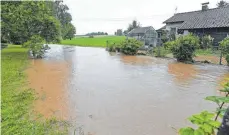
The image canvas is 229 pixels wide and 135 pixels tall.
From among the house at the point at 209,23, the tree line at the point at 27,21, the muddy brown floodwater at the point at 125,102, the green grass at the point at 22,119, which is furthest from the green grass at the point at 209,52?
the green grass at the point at 22,119

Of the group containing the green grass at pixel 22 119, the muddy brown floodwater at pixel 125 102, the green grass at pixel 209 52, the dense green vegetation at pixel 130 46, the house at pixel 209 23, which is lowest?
the muddy brown floodwater at pixel 125 102

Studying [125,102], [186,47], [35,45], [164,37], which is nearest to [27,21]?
[35,45]

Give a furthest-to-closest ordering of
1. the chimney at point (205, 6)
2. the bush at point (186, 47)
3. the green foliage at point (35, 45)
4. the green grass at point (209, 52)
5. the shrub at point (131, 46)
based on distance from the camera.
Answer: the chimney at point (205, 6)
the shrub at point (131, 46)
the green grass at point (209, 52)
the green foliage at point (35, 45)
the bush at point (186, 47)

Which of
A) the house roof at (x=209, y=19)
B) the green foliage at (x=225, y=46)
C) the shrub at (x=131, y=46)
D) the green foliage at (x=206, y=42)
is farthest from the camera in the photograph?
the house roof at (x=209, y=19)

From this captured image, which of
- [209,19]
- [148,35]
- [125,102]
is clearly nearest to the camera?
[125,102]

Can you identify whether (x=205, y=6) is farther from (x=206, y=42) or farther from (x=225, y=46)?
(x=225, y=46)

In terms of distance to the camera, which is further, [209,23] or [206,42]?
[209,23]

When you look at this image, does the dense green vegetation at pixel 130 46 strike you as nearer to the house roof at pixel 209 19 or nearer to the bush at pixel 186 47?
the bush at pixel 186 47

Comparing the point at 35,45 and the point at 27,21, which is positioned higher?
the point at 27,21

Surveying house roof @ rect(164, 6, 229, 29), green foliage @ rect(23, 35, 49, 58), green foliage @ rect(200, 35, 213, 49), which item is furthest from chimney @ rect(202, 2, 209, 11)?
green foliage @ rect(23, 35, 49, 58)

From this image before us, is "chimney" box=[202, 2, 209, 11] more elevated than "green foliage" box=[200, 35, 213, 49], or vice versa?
"chimney" box=[202, 2, 209, 11]

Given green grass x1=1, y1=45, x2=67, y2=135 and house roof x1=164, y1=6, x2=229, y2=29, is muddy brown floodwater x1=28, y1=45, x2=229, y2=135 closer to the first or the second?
green grass x1=1, y1=45, x2=67, y2=135

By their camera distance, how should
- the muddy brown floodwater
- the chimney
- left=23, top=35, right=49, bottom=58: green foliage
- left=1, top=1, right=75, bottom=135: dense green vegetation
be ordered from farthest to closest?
1. the chimney
2. left=23, top=35, right=49, bottom=58: green foliage
3. the muddy brown floodwater
4. left=1, top=1, right=75, bottom=135: dense green vegetation

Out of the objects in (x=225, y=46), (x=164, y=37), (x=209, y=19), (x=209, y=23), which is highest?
(x=209, y=19)
